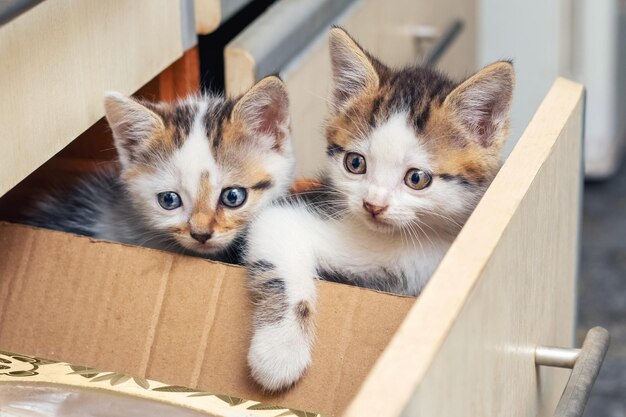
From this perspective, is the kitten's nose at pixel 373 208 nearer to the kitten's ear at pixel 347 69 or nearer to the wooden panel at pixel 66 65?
the kitten's ear at pixel 347 69

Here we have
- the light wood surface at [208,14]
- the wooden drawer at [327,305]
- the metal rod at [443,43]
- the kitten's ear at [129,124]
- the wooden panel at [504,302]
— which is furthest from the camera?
the metal rod at [443,43]

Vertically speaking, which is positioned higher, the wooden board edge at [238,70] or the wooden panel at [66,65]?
the wooden board edge at [238,70]

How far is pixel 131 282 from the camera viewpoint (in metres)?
0.83

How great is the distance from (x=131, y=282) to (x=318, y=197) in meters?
0.28

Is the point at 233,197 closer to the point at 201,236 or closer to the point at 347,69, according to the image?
the point at 201,236

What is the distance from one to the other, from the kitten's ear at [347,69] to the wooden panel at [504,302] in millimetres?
219

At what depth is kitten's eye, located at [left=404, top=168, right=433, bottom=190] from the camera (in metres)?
0.96

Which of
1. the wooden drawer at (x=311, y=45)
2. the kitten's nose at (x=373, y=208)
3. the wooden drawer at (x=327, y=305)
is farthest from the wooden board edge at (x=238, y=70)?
the wooden drawer at (x=327, y=305)

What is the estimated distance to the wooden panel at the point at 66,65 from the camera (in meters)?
0.75

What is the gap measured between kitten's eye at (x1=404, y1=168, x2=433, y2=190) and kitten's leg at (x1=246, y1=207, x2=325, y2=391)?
0.10m

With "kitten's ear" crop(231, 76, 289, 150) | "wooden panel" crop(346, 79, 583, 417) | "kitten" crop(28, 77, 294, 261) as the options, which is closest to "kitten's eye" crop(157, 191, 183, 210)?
"kitten" crop(28, 77, 294, 261)

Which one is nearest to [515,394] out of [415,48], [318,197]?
[318,197]

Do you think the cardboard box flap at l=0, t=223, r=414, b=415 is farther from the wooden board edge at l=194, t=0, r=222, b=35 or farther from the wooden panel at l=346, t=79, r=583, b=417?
the wooden board edge at l=194, t=0, r=222, b=35

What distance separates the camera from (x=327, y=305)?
2.56ft
